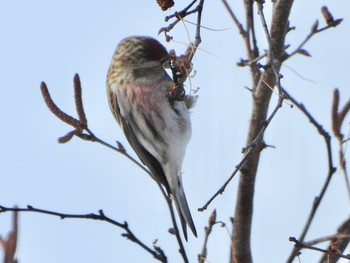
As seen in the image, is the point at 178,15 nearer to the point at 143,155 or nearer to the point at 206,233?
Answer: the point at 206,233

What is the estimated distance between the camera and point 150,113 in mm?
5641

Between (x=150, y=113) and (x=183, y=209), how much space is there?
0.66 m

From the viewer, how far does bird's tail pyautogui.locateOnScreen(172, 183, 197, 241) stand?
5.35 meters

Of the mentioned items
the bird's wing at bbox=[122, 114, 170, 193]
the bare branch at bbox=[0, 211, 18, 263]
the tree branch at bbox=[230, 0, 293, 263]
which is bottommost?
the bare branch at bbox=[0, 211, 18, 263]

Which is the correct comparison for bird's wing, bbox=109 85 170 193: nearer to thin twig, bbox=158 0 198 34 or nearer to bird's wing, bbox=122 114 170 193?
bird's wing, bbox=122 114 170 193

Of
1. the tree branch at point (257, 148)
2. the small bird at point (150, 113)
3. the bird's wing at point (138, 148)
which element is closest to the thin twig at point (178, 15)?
the tree branch at point (257, 148)

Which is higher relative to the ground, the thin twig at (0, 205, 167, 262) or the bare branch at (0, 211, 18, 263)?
the thin twig at (0, 205, 167, 262)

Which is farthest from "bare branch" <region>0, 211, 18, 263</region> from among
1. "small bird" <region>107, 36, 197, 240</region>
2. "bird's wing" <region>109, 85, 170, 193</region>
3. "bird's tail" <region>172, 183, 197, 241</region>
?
"bird's wing" <region>109, 85, 170, 193</region>

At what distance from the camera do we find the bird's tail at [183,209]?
5348 mm

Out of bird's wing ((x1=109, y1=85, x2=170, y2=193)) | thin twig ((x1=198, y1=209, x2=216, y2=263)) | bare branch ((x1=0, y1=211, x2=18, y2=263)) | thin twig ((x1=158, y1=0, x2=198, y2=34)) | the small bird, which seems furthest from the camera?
bird's wing ((x1=109, y1=85, x2=170, y2=193))

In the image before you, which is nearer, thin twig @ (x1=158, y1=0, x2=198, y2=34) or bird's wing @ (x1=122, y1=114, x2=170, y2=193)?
thin twig @ (x1=158, y1=0, x2=198, y2=34)

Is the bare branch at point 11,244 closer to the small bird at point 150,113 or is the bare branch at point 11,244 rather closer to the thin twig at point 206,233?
the thin twig at point 206,233

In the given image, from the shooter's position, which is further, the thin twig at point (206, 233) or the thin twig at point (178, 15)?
the thin twig at point (206, 233)

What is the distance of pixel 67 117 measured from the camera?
3.90 m
